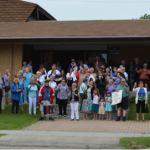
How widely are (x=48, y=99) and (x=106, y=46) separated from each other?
25.5 feet

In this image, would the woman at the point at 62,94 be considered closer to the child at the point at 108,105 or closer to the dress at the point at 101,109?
the dress at the point at 101,109

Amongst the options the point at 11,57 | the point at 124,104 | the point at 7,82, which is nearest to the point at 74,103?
the point at 124,104

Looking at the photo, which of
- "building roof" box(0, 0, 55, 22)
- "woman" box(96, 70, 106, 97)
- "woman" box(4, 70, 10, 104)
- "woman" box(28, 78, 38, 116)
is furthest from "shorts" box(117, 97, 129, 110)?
"building roof" box(0, 0, 55, 22)

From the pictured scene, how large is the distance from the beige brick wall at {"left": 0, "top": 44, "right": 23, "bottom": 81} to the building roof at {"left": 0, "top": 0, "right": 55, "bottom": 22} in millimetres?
5722

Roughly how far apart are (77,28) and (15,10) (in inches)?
283

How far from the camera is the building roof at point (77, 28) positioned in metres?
19.1

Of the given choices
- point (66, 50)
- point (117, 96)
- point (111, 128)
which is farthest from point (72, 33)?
point (111, 128)

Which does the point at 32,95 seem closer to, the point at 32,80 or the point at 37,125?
the point at 32,80

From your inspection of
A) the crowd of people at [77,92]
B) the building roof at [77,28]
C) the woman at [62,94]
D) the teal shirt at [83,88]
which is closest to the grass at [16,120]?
the crowd of people at [77,92]

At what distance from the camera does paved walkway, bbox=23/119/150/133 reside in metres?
13.0

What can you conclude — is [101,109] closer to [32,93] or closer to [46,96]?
[46,96]

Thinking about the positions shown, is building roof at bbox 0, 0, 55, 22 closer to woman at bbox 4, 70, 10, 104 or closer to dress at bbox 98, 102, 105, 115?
woman at bbox 4, 70, 10, 104

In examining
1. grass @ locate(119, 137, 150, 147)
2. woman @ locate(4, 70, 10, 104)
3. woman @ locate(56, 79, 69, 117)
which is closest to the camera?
grass @ locate(119, 137, 150, 147)

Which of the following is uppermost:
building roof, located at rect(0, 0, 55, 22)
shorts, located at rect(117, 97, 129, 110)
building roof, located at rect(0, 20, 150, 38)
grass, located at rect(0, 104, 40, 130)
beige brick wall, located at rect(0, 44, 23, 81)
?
building roof, located at rect(0, 0, 55, 22)
